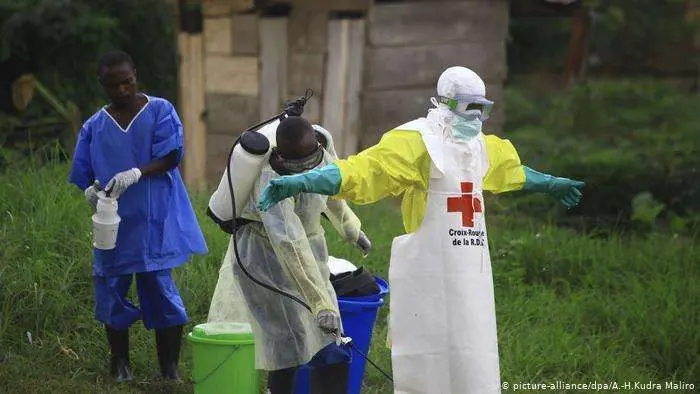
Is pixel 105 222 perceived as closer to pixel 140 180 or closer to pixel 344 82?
pixel 140 180

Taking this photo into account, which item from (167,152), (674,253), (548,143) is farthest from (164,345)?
(548,143)

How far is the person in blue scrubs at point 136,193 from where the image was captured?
5828 mm

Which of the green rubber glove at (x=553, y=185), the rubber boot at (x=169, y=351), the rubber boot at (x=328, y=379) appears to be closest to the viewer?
the rubber boot at (x=328, y=379)

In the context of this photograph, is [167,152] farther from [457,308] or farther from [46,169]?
[46,169]

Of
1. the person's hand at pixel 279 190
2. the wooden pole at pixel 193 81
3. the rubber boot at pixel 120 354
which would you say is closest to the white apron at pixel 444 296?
the person's hand at pixel 279 190

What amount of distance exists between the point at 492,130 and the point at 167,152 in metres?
5.50

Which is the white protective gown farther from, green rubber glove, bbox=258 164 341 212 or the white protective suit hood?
the white protective suit hood

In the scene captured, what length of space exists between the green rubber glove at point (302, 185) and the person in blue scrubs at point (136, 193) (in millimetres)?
1184

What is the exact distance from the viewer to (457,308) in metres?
5.14

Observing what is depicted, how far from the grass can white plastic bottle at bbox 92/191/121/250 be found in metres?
0.77

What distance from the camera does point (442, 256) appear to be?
16.9 feet

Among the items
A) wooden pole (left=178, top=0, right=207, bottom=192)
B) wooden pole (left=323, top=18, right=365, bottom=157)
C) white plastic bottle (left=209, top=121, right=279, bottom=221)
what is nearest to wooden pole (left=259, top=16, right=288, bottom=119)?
wooden pole (left=323, top=18, right=365, bottom=157)

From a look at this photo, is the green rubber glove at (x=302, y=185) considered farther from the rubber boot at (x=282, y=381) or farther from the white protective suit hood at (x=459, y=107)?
the rubber boot at (x=282, y=381)

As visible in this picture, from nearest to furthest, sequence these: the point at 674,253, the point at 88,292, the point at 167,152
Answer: the point at 167,152 < the point at 88,292 < the point at 674,253
